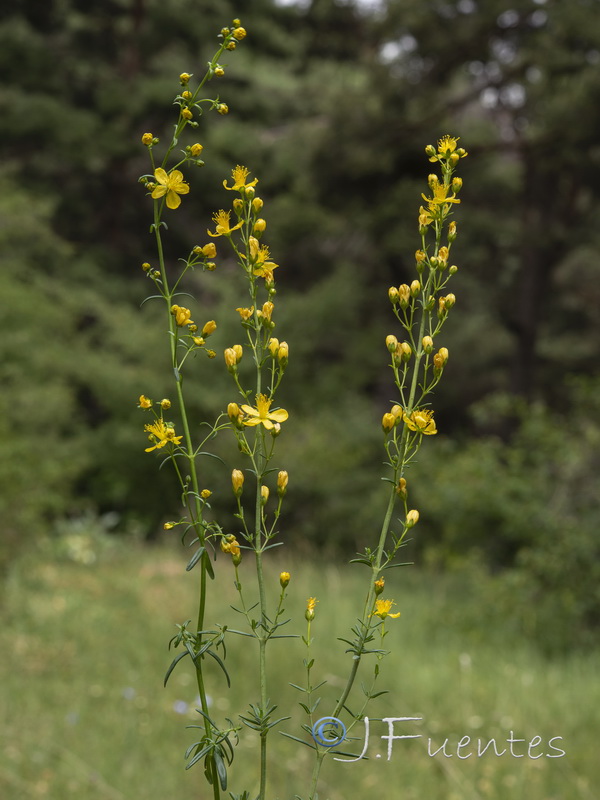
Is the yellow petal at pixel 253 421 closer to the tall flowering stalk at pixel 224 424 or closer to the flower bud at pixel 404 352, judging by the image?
the tall flowering stalk at pixel 224 424

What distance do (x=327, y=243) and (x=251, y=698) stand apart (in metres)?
9.69

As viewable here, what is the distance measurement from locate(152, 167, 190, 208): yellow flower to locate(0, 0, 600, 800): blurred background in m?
5.32

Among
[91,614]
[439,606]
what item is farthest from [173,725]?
[439,606]

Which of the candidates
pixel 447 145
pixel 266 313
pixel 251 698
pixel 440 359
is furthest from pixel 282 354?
pixel 251 698

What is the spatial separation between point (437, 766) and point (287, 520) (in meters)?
6.83

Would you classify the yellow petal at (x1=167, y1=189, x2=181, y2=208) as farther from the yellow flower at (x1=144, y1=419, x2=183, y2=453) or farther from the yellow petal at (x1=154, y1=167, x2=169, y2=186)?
the yellow flower at (x1=144, y1=419, x2=183, y2=453)

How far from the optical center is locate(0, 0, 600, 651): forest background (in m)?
8.41

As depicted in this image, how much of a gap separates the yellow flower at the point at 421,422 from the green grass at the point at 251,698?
1320 millimetres

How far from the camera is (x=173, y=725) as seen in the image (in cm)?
378

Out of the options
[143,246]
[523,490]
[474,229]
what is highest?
[143,246]

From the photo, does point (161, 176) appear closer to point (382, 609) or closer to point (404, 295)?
point (404, 295)

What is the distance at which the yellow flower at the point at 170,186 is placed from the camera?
0.90 meters

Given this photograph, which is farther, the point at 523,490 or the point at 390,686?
the point at 523,490

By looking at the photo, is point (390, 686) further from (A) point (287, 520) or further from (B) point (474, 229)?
(B) point (474, 229)
